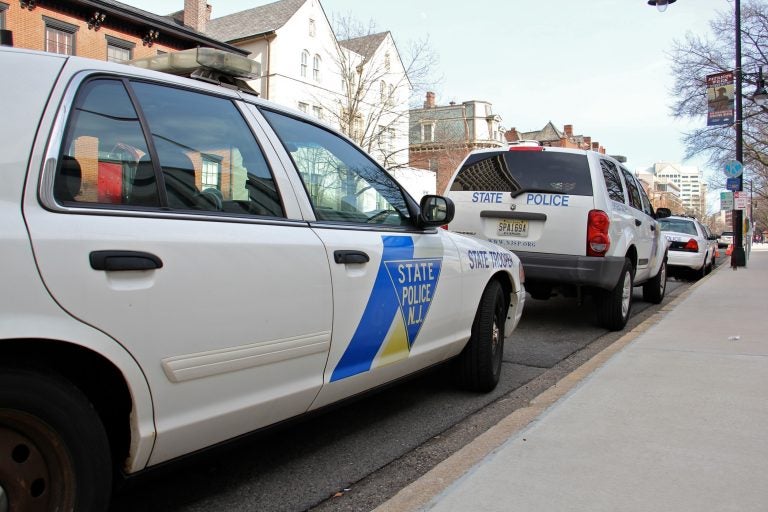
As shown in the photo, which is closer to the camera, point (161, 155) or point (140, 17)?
point (161, 155)

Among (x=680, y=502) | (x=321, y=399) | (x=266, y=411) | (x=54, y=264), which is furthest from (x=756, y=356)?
(x=54, y=264)

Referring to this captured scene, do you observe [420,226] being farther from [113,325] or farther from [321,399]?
[113,325]

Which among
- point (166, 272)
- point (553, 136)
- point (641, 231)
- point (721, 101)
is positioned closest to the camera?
point (166, 272)

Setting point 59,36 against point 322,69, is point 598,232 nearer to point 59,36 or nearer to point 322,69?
point 59,36

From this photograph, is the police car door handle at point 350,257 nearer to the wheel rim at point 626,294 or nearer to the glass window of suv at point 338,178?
the glass window of suv at point 338,178

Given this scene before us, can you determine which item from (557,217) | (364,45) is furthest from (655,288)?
(364,45)

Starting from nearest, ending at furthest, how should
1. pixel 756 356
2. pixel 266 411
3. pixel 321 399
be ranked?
pixel 266 411
pixel 321 399
pixel 756 356

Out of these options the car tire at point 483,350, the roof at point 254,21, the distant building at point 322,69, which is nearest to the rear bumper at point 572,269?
the car tire at point 483,350

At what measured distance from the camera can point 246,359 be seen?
Answer: 7.98ft

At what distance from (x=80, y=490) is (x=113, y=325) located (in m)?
0.53

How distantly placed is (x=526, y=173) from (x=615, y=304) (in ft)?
6.01

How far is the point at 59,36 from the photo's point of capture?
21.0 meters

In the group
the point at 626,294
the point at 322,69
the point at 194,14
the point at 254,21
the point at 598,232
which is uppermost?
the point at 254,21

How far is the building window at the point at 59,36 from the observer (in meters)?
20.6
